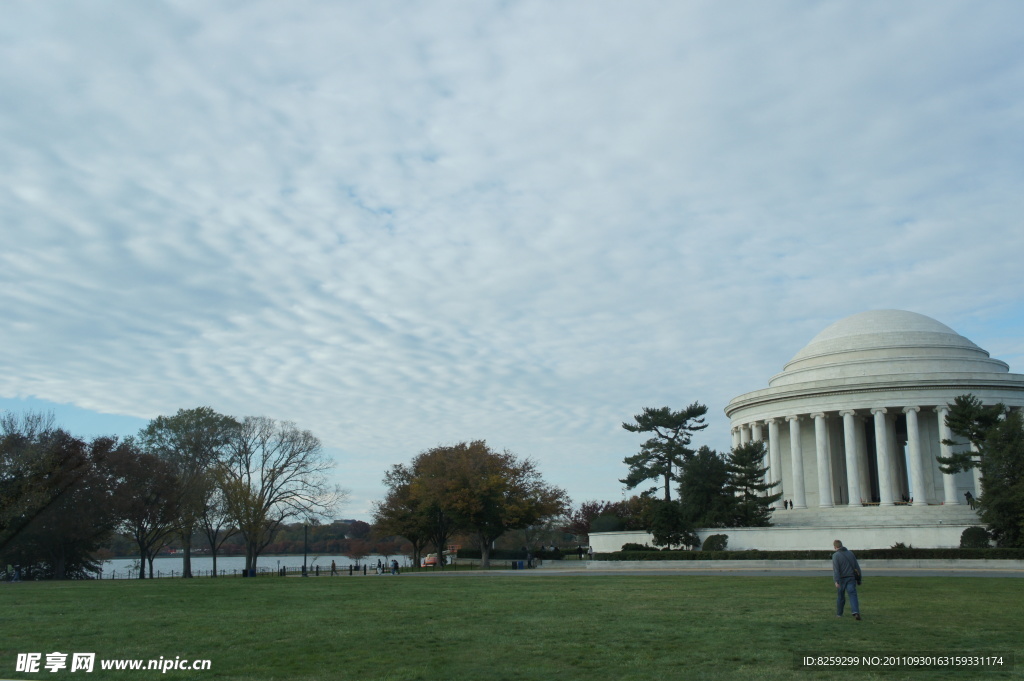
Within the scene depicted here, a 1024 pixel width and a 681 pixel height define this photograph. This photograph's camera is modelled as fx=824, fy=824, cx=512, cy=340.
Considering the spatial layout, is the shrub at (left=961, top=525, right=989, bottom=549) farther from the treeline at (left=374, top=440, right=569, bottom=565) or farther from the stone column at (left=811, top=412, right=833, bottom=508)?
the treeline at (left=374, top=440, right=569, bottom=565)

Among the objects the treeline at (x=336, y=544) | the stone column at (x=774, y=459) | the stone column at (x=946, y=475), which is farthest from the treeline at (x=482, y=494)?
the treeline at (x=336, y=544)

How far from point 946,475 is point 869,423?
1174 cm

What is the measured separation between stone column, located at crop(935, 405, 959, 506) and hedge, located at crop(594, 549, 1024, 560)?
18.6 metres

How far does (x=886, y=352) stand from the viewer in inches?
2682

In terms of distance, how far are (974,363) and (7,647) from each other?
69.4m

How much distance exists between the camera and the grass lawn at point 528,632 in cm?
1265

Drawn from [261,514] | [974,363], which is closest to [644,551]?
[261,514]

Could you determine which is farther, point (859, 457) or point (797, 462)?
point (797, 462)

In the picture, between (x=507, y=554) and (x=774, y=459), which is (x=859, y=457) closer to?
(x=774, y=459)

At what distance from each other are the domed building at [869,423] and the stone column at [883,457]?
78 millimetres

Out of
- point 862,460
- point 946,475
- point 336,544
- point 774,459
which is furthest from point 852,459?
point 336,544

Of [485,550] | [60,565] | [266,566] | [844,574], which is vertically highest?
[844,574]

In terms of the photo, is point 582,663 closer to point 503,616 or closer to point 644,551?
point 503,616

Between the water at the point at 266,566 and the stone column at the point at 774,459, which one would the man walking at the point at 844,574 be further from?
the water at the point at 266,566
